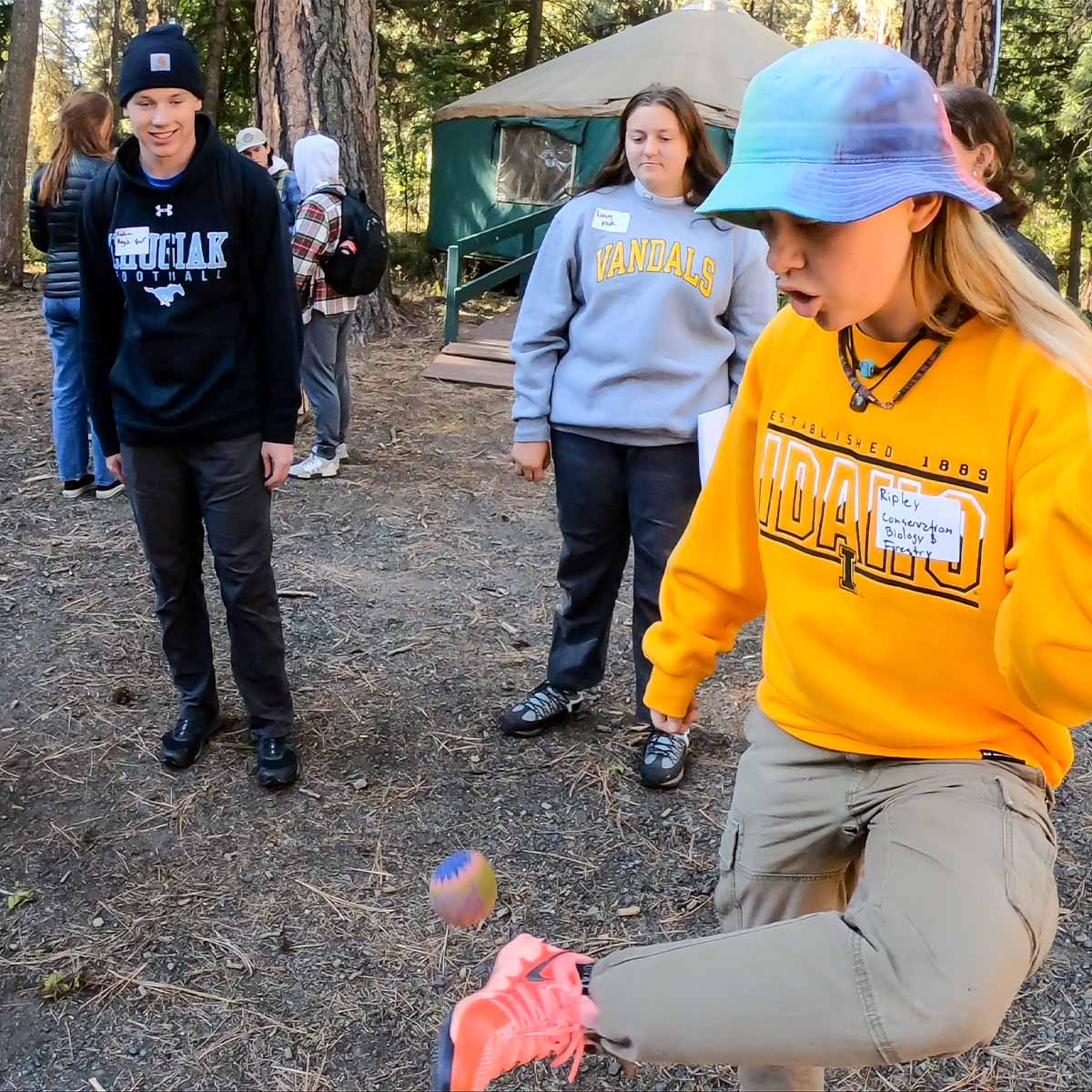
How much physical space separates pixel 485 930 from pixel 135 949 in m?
0.90

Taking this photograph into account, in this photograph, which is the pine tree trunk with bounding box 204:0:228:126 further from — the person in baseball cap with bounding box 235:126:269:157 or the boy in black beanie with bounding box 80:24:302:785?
the boy in black beanie with bounding box 80:24:302:785

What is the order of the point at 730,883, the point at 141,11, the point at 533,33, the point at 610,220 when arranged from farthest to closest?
the point at 533,33
the point at 141,11
the point at 610,220
the point at 730,883

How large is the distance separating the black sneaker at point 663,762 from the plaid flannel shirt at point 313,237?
11.9 ft

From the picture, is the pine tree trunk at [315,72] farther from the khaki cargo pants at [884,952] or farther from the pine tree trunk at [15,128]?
the khaki cargo pants at [884,952]

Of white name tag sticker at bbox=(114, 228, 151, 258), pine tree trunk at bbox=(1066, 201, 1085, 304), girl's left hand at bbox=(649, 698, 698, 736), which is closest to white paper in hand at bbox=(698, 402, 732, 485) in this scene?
girl's left hand at bbox=(649, 698, 698, 736)

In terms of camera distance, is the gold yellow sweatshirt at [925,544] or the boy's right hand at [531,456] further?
the boy's right hand at [531,456]

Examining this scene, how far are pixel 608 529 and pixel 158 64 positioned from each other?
190 centimetres

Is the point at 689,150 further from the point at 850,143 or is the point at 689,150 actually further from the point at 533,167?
the point at 533,167

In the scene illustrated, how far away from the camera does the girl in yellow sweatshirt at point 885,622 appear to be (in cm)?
154

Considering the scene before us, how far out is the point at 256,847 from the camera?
3.24 m

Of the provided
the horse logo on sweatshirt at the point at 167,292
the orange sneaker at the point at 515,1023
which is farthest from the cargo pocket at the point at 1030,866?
the horse logo on sweatshirt at the point at 167,292

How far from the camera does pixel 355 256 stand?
20.3 ft

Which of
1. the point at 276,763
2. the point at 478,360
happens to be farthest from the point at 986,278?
the point at 478,360

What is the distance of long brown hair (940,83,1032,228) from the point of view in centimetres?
309
